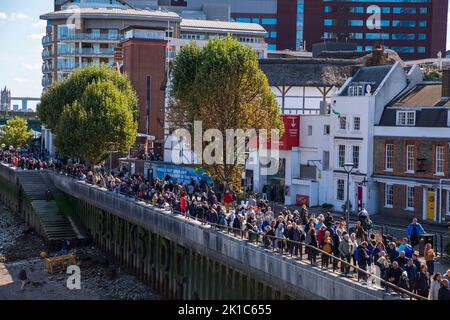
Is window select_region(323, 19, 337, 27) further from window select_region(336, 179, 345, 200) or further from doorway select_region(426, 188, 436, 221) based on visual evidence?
doorway select_region(426, 188, 436, 221)

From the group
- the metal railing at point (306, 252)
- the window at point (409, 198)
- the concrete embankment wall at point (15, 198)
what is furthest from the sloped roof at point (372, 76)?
the concrete embankment wall at point (15, 198)

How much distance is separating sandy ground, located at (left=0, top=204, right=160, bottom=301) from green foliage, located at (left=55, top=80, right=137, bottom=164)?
1284 centimetres

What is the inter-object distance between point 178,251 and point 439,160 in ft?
57.1

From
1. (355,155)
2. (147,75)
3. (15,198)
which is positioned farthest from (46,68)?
(355,155)

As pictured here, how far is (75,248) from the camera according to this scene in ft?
190

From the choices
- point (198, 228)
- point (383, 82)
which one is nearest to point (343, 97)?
point (383, 82)

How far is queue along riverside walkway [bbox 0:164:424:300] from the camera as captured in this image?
27.4 metres

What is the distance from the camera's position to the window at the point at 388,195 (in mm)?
51594

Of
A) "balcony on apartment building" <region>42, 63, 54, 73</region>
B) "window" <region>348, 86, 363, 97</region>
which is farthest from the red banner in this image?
"balcony on apartment building" <region>42, 63, 54, 73</region>

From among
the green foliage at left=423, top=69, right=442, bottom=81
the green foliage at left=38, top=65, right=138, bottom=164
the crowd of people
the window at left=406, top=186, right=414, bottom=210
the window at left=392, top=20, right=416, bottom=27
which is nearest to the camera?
the crowd of people

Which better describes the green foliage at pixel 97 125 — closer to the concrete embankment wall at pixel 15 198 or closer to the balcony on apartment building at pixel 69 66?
the concrete embankment wall at pixel 15 198

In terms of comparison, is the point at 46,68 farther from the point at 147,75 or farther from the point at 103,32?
the point at 147,75

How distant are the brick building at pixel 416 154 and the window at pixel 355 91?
8.99 feet

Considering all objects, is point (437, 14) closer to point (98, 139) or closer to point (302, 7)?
point (302, 7)
